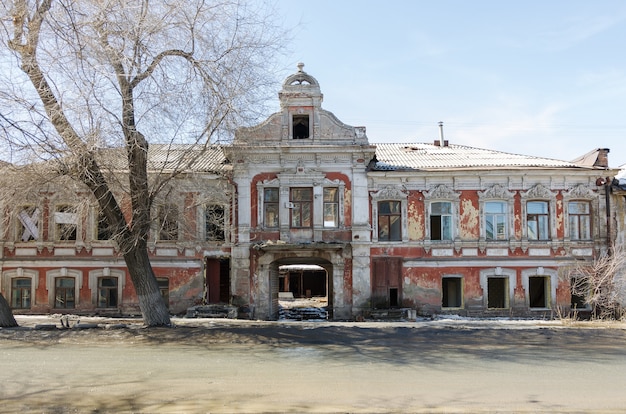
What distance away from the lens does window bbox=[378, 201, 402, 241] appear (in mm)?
22484

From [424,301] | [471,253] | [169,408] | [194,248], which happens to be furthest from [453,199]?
[169,408]

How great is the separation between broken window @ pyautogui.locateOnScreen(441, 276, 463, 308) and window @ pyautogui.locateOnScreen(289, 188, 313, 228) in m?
5.82

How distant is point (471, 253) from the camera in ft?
73.2

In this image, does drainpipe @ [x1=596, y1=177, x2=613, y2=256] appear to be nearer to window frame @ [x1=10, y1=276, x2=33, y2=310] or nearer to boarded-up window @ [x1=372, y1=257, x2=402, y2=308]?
boarded-up window @ [x1=372, y1=257, x2=402, y2=308]

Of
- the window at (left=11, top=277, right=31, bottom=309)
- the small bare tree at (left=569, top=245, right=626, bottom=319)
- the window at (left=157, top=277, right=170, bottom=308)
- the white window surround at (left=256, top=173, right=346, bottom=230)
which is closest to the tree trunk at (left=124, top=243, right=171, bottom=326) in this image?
the window at (left=157, top=277, right=170, bottom=308)

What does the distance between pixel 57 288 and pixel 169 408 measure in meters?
16.6

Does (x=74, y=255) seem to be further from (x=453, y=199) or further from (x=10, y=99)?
(x=453, y=199)

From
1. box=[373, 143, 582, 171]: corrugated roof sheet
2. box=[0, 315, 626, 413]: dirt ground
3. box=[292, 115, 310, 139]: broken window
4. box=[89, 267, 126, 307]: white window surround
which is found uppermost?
box=[292, 115, 310, 139]: broken window

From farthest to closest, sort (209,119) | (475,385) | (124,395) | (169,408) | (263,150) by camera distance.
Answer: (263,150) < (209,119) < (475,385) < (124,395) < (169,408)

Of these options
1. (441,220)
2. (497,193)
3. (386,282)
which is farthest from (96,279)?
(497,193)

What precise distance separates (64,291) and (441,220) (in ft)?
49.7

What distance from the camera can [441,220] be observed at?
73.9 feet

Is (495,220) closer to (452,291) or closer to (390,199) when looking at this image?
(452,291)

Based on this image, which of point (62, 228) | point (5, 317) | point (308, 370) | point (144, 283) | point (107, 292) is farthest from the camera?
point (62, 228)
